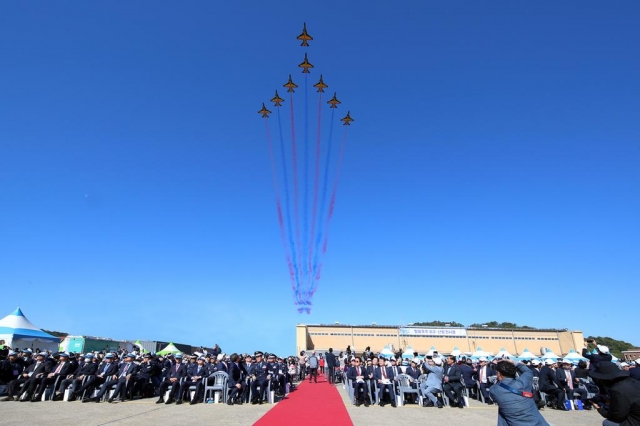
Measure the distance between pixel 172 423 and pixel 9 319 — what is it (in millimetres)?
25803

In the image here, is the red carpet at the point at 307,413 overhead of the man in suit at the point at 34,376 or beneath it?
beneath

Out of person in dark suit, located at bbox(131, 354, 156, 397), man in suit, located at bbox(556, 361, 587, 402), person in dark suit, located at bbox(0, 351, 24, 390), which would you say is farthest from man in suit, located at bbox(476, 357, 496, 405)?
person in dark suit, located at bbox(0, 351, 24, 390)

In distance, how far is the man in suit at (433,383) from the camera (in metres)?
11.4

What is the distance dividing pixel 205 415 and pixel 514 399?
7.75 metres

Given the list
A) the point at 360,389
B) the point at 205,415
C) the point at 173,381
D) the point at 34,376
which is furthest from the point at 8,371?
the point at 360,389

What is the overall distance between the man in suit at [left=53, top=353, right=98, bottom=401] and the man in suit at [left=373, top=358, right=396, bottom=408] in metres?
9.19

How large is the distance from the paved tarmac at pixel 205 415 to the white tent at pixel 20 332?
18785 millimetres

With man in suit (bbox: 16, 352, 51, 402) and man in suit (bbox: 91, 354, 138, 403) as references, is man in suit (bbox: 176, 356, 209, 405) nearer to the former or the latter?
man in suit (bbox: 91, 354, 138, 403)

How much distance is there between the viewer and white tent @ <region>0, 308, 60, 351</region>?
81.1ft

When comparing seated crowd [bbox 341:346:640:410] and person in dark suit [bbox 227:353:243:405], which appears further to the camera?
seated crowd [bbox 341:346:640:410]

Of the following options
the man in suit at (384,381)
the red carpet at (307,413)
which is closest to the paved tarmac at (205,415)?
the red carpet at (307,413)

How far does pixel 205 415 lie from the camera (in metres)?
9.12

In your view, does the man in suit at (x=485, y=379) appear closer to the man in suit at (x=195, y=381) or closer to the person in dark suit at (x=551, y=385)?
the person in dark suit at (x=551, y=385)

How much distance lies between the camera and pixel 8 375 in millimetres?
11914
